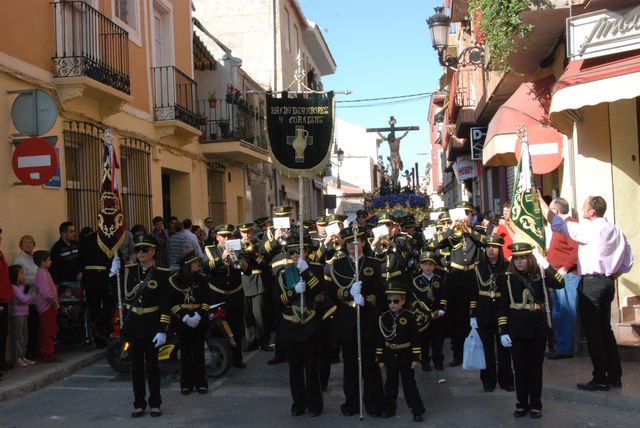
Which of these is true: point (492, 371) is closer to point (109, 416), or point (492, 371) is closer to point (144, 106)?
point (109, 416)

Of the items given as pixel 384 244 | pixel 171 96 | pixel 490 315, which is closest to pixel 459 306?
pixel 384 244

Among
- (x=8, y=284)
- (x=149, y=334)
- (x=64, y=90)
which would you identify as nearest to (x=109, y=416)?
(x=149, y=334)

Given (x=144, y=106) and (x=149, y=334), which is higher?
(x=144, y=106)

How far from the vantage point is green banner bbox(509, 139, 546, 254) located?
775 centimetres

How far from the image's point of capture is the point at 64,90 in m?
11.5

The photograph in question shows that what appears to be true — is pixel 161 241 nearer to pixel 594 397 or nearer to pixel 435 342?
pixel 435 342

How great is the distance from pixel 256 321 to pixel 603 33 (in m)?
6.03

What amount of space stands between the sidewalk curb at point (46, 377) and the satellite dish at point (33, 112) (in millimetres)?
3107

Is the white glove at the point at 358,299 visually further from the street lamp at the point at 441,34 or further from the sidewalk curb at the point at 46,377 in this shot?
the street lamp at the point at 441,34

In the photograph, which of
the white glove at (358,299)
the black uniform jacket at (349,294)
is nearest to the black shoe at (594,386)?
the black uniform jacket at (349,294)

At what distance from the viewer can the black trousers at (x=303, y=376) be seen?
23.7 feet

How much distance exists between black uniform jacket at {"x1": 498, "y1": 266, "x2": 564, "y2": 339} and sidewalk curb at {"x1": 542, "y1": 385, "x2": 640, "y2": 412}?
1080 millimetres

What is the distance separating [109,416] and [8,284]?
2.57 metres

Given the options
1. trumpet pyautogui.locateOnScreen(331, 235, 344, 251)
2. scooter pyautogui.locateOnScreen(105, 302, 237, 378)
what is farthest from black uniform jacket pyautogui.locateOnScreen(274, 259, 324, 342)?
scooter pyautogui.locateOnScreen(105, 302, 237, 378)
